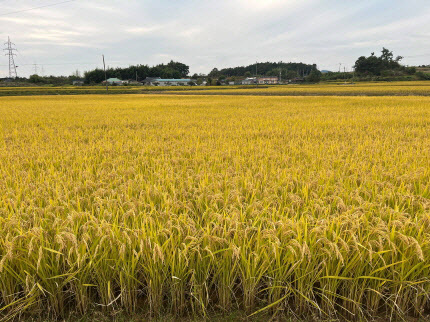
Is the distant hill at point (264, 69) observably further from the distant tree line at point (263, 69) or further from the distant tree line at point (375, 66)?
the distant tree line at point (375, 66)

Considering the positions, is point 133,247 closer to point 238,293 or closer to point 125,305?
point 125,305

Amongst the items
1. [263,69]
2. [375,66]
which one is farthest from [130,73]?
[375,66]

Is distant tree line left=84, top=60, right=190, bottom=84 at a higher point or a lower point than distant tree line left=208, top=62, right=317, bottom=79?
lower

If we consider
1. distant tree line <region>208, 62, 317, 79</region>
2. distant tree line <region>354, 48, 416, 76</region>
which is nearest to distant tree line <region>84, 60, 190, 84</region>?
distant tree line <region>208, 62, 317, 79</region>

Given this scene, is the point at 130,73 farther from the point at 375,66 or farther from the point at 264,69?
the point at 375,66

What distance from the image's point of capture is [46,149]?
5.09 m

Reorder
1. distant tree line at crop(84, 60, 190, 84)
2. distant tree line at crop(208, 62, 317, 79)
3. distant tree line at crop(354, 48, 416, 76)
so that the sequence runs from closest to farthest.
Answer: distant tree line at crop(354, 48, 416, 76)
distant tree line at crop(84, 60, 190, 84)
distant tree line at crop(208, 62, 317, 79)

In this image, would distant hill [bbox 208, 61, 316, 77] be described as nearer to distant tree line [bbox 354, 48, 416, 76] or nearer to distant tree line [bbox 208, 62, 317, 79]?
distant tree line [bbox 208, 62, 317, 79]

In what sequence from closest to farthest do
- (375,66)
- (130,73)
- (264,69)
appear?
(375,66), (130,73), (264,69)

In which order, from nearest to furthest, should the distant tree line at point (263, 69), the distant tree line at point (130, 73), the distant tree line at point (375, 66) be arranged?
the distant tree line at point (375, 66) < the distant tree line at point (130, 73) < the distant tree line at point (263, 69)

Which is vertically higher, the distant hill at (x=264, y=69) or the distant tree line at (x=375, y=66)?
the distant hill at (x=264, y=69)

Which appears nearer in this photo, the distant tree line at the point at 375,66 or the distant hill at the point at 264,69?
the distant tree line at the point at 375,66

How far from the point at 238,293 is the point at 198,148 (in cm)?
336

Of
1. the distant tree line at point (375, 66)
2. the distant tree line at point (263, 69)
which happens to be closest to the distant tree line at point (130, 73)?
the distant tree line at point (263, 69)
